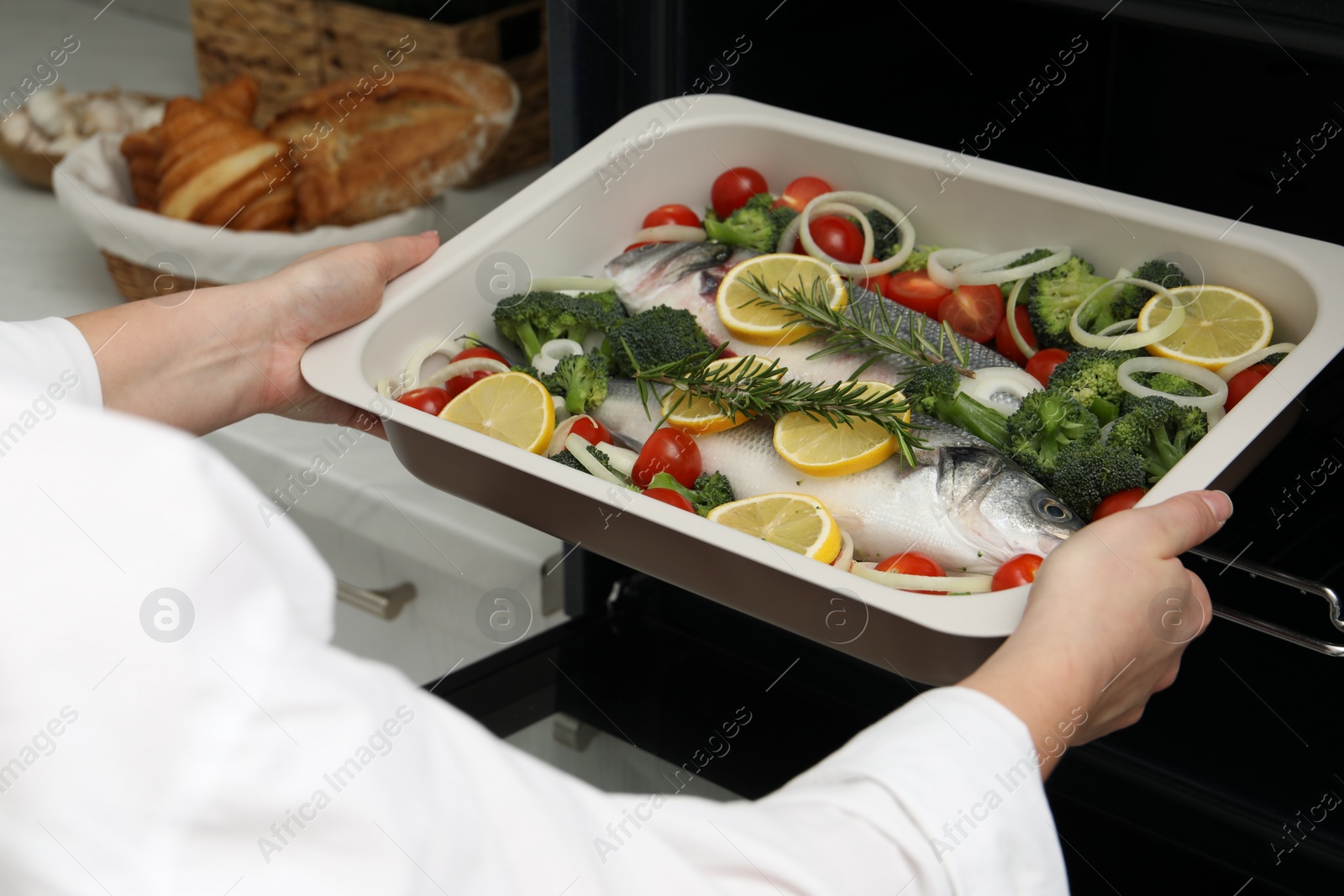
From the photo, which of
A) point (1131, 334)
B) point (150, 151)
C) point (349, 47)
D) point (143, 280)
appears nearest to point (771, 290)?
point (1131, 334)

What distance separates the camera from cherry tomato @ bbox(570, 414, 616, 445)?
94 cm

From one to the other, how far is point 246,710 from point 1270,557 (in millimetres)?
909

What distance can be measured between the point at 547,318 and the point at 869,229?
0.31 meters

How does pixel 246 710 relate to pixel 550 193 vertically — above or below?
above

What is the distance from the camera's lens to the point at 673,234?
3.69 feet

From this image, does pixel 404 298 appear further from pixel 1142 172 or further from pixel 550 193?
pixel 1142 172

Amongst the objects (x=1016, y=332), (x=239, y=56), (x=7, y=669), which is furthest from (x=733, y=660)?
(x=239, y=56)

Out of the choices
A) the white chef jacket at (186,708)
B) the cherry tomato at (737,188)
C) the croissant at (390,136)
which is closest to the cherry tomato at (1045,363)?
the cherry tomato at (737,188)

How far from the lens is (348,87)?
184 centimetres

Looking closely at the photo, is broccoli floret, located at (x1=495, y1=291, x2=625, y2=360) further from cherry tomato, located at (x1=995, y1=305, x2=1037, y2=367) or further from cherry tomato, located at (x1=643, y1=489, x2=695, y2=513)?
cherry tomato, located at (x1=995, y1=305, x2=1037, y2=367)

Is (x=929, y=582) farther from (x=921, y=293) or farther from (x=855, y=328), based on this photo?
(x=921, y=293)

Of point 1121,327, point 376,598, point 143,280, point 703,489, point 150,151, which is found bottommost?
point 376,598

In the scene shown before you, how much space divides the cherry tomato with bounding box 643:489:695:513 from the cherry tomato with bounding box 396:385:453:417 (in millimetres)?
199

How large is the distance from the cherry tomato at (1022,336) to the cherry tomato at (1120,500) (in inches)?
8.1
